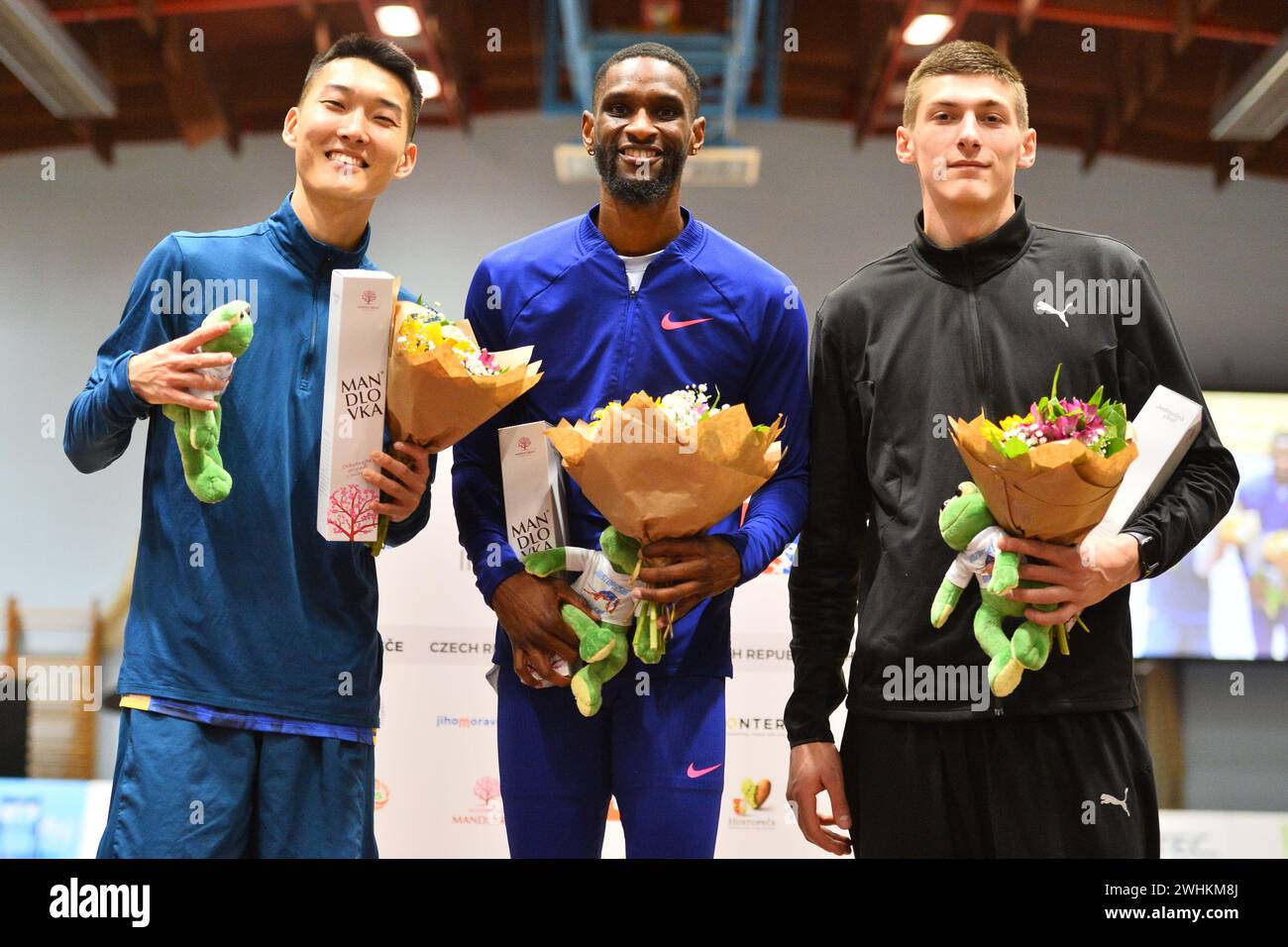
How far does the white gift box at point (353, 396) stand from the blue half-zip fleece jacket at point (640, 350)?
9.3 inches

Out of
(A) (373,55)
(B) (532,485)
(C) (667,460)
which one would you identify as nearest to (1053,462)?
(C) (667,460)

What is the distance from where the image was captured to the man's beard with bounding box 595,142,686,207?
2268 mm

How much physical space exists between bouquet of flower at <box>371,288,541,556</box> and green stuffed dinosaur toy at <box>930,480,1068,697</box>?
75 cm

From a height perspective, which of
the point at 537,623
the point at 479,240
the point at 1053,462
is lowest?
the point at 537,623

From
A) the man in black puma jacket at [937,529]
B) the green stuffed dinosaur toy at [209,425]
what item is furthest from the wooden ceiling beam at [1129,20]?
the green stuffed dinosaur toy at [209,425]

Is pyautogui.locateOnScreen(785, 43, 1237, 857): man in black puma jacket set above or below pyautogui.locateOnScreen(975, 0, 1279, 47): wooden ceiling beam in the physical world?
below

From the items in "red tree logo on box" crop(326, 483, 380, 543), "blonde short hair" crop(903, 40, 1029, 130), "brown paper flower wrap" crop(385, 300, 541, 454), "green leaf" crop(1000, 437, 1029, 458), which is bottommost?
"red tree logo on box" crop(326, 483, 380, 543)

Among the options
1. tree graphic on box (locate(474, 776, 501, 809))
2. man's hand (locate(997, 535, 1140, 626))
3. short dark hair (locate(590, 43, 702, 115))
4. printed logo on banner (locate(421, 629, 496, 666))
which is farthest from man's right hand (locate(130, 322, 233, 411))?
tree graphic on box (locate(474, 776, 501, 809))

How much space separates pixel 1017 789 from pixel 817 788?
37 centimetres

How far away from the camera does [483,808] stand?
410cm

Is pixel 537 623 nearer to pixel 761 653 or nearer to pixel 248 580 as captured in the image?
pixel 248 580

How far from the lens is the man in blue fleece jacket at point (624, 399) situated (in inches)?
82.6

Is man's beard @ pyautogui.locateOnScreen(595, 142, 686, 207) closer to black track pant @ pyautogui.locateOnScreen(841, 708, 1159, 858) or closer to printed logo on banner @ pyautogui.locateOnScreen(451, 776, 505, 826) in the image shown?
black track pant @ pyautogui.locateOnScreen(841, 708, 1159, 858)

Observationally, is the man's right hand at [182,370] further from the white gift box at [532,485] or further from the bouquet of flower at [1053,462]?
the bouquet of flower at [1053,462]
